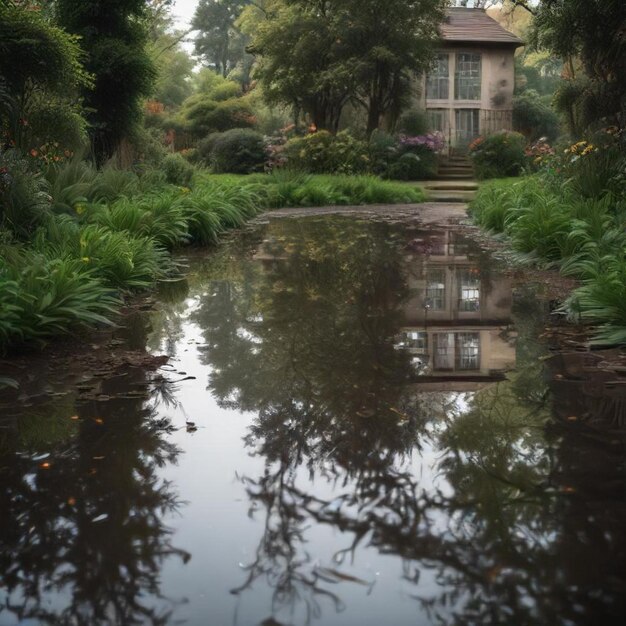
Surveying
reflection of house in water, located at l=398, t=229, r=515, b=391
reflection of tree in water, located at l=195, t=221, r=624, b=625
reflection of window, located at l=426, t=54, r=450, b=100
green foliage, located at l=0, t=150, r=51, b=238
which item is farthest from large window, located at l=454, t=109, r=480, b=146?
reflection of tree in water, located at l=195, t=221, r=624, b=625

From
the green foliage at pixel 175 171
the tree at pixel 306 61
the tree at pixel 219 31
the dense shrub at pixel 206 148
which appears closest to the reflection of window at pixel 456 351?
the green foliage at pixel 175 171

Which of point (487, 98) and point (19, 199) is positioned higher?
point (487, 98)

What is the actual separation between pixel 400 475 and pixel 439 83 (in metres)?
32.3

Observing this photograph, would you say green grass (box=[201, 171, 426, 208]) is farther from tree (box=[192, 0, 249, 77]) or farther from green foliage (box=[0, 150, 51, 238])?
tree (box=[192, 0, 249, 77])

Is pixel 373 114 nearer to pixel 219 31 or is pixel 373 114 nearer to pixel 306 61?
pixel 306 61

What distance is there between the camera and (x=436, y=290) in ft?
28.1

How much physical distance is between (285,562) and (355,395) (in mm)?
2011

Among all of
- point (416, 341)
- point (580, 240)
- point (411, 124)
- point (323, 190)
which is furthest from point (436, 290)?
point (411, 124)

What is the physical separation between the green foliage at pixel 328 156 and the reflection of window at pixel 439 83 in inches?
388

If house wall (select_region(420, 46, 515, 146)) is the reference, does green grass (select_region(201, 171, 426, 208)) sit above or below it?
below

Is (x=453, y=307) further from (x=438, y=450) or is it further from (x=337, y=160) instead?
(x=337, y=160)

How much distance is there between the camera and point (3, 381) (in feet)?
16.2

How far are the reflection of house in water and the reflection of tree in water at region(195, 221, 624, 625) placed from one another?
198 millimetres

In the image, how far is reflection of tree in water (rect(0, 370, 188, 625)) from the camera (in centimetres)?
258
